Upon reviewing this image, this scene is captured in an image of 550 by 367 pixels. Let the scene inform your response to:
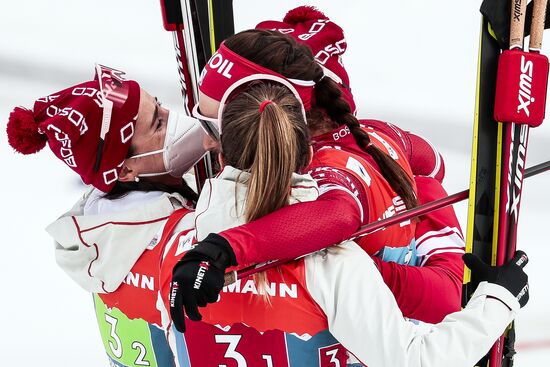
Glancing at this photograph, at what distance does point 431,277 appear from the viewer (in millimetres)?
Result: 1766

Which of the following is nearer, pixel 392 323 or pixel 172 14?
pixel 392 323

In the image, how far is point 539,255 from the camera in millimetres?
3131

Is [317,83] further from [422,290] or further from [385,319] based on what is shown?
[385,319]

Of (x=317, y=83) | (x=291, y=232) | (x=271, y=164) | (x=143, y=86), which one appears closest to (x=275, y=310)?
(x=291, y=232)

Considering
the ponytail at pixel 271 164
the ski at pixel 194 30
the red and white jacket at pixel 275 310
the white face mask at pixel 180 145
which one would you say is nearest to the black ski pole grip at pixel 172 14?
the ski at pixel 194 30

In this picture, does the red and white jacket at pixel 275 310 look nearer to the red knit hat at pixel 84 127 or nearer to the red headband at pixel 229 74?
the red knit hat at pixel 84 127

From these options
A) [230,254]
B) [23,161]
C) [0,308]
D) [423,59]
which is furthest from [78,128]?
[423,59]

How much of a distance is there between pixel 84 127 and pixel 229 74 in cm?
35

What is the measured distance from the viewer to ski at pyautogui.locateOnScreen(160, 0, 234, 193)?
2.35 metres

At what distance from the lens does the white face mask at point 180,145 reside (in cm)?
200

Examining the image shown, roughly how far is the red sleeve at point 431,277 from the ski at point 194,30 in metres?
0.75

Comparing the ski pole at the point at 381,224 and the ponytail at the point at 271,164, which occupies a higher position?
the ponytail at the point at 271,164

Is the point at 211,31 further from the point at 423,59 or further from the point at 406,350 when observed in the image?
the point at 423,59

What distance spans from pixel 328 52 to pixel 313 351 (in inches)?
29.4
